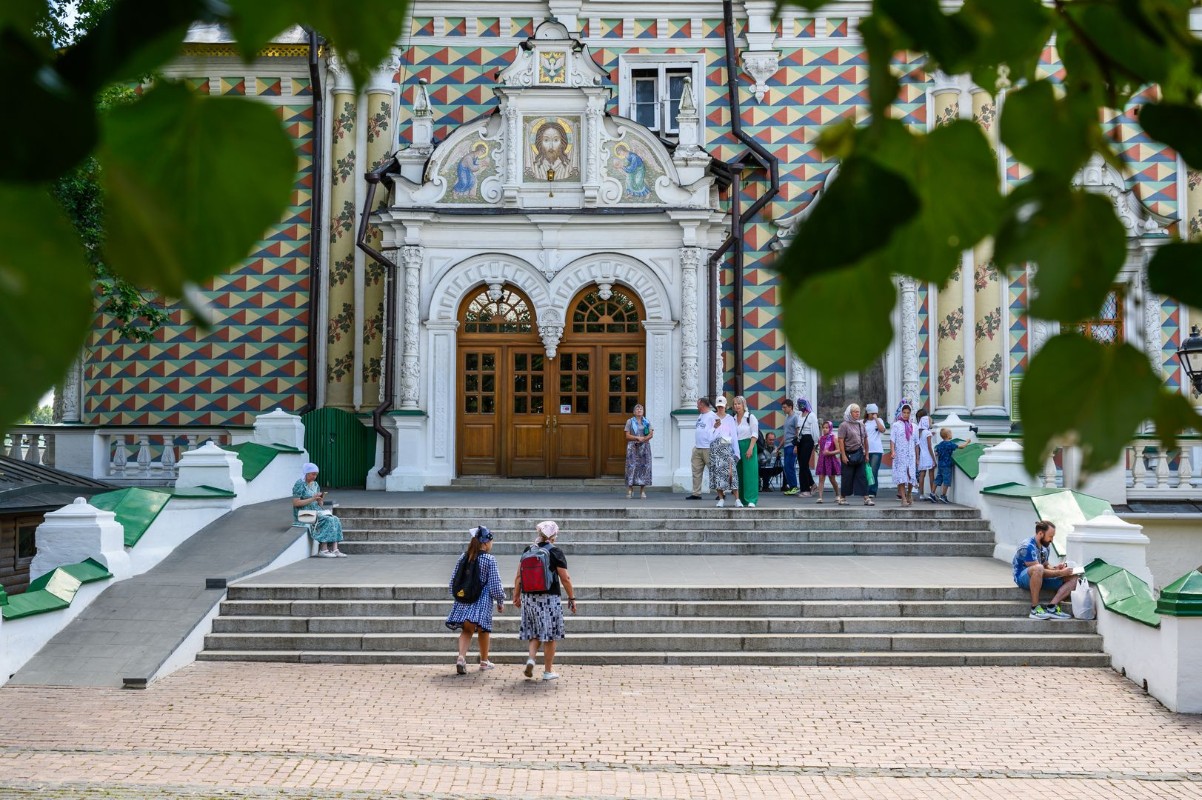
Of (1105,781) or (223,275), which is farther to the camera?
(1105,781)

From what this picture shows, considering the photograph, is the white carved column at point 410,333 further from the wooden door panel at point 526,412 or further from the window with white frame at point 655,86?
the window with white frame at point 655,86

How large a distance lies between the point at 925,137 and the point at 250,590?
503 inches

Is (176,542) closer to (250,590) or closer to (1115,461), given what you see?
(250,590)

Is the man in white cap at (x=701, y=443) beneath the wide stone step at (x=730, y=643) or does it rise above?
above

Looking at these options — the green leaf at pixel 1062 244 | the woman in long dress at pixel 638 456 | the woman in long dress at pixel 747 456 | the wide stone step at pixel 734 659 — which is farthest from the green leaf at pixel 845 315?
the woman in long dress at pixel 638 456

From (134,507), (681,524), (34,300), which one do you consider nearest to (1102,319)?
(34,300)

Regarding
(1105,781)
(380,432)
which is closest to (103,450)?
(380,432)

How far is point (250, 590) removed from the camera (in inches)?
506

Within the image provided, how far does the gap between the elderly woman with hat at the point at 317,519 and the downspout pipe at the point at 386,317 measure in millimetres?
5677

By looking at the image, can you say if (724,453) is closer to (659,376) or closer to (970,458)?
(970,458)

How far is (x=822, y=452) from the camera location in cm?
1805

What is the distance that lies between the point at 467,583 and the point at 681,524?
6.15 meters

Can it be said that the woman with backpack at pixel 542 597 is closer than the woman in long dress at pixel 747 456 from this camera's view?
Yes

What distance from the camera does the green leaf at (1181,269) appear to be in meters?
1.11
